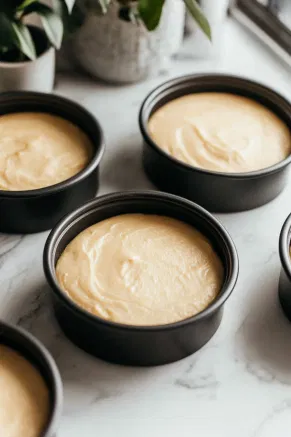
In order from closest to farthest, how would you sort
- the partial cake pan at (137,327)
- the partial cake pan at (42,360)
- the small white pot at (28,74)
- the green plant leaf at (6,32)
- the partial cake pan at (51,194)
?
1. the partial cake pan at (42,360)
2. the partial cake pan at (137,327)
3. the partial cake pan at (51,194)
4. the green plant leaf at (6,32)
5. the small white pot at (28,74)

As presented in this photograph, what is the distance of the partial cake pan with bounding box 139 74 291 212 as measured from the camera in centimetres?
135

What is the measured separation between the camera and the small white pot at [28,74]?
150 cm

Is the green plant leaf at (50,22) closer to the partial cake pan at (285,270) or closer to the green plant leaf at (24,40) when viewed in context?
the green plant leaf at (24,40)

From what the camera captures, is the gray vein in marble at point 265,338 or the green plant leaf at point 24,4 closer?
the gray vein in marble at point 265,338

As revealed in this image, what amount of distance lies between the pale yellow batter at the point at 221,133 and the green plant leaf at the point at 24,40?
0.27 metres

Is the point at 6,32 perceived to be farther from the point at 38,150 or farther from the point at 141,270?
the point at 141,270

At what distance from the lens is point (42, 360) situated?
Result: 1.04 m

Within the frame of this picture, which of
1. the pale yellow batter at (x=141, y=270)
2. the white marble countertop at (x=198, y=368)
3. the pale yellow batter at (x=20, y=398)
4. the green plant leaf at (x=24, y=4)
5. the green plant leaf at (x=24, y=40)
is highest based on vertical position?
the green plant leaf at (x=24, y=4)

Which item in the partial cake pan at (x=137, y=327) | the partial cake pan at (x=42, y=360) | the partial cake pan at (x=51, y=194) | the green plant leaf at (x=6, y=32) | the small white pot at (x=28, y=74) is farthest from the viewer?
the small white pot at (x=28, y=74)

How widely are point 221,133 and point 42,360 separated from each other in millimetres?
642

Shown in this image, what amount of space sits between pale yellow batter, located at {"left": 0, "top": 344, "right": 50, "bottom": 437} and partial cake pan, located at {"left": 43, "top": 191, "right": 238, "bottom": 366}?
111 millimetres

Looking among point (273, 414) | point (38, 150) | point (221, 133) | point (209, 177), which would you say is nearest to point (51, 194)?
point (38, 150)

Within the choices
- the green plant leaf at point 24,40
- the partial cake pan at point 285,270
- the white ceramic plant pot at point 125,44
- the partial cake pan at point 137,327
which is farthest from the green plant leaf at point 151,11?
the partial cake pan at point 285,270

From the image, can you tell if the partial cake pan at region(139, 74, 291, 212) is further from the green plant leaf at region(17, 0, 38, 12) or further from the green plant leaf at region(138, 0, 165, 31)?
the green plant leaf at region(17, 0, 38, 12)
